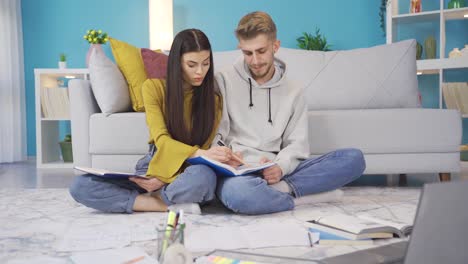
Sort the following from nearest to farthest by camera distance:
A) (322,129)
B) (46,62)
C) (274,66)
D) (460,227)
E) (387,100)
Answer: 1. (460,227)
2. (274,66)
3. (322,129)
4. (387,100)
5. (46,62)

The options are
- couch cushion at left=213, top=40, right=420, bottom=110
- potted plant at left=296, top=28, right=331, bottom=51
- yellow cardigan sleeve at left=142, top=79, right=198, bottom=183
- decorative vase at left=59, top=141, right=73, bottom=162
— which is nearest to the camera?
yellow cardigan sleeve at left=142, top=79, right=198, bottom=183

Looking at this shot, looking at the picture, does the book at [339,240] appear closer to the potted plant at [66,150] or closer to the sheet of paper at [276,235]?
the sheet of paper at [276,235]

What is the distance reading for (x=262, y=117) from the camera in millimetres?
1890

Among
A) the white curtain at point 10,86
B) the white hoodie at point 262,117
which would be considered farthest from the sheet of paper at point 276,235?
the white curtain at point 10,86

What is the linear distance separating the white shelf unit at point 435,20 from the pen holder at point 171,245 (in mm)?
3349

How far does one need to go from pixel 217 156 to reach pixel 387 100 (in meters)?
1.37

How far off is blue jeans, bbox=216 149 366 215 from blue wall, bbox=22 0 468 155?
8.90ft

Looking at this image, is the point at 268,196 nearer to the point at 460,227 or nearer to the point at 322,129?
the point at 322,129

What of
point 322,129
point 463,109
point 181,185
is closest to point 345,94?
point 322,129

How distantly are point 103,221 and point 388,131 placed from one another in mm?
1355

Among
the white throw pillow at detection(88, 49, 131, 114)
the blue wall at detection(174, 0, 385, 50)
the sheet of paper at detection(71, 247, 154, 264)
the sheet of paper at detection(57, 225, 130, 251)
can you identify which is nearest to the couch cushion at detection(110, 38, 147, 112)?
the white throw pillow at detection(88, 49, 131, 114)

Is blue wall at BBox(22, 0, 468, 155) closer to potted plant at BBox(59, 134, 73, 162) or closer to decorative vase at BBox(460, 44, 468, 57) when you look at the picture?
potted plant at BBox(59, 134, 73, 162)

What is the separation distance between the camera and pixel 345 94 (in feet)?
8.78

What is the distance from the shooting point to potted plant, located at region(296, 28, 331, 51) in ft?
13.8
